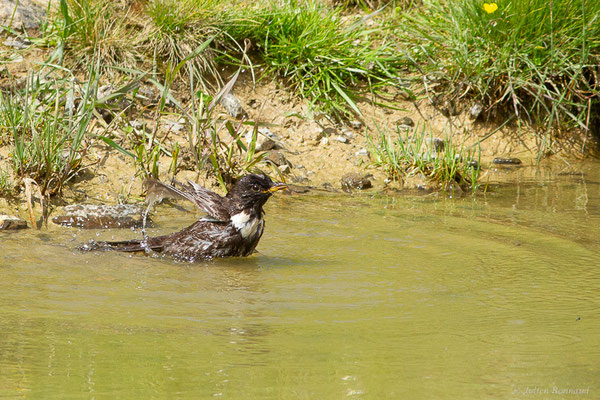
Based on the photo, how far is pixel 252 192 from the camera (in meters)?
4.89

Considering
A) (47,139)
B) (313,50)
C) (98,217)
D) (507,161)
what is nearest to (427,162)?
(507,161)

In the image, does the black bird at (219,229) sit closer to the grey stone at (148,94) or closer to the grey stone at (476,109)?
the grey stone at (148,94)

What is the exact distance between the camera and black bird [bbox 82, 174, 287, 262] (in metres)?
4.85

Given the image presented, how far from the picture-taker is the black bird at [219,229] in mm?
4848

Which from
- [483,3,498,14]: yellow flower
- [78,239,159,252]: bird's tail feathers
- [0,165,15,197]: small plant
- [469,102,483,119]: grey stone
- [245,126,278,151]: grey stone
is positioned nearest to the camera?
[78,239,159,252]: bird's tail feathers

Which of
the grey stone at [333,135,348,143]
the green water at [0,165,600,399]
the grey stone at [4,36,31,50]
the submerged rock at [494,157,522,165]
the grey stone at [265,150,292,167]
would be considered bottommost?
the green water at [0,165,600,399]

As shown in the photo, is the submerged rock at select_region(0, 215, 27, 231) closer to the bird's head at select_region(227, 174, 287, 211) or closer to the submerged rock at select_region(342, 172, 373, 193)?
the bird's head at select_region(227, 174, 287, 211)

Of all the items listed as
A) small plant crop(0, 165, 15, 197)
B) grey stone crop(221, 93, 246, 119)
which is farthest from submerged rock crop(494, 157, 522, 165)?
small plant crop(0, 165, 15, 197)

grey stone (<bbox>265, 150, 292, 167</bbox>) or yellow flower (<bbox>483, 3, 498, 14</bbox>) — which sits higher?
yellow flower (<bbox>483, 3, 498, 14</bbox>)

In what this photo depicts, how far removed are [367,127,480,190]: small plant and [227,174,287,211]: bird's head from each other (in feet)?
7.43

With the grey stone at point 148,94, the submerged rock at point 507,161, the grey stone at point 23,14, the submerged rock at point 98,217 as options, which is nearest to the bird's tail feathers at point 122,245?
the submerged rock at point 98,217

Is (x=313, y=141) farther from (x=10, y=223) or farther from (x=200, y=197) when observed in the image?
(x=10, y=223)

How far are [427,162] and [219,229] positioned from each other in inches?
104

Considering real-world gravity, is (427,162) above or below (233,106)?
below
